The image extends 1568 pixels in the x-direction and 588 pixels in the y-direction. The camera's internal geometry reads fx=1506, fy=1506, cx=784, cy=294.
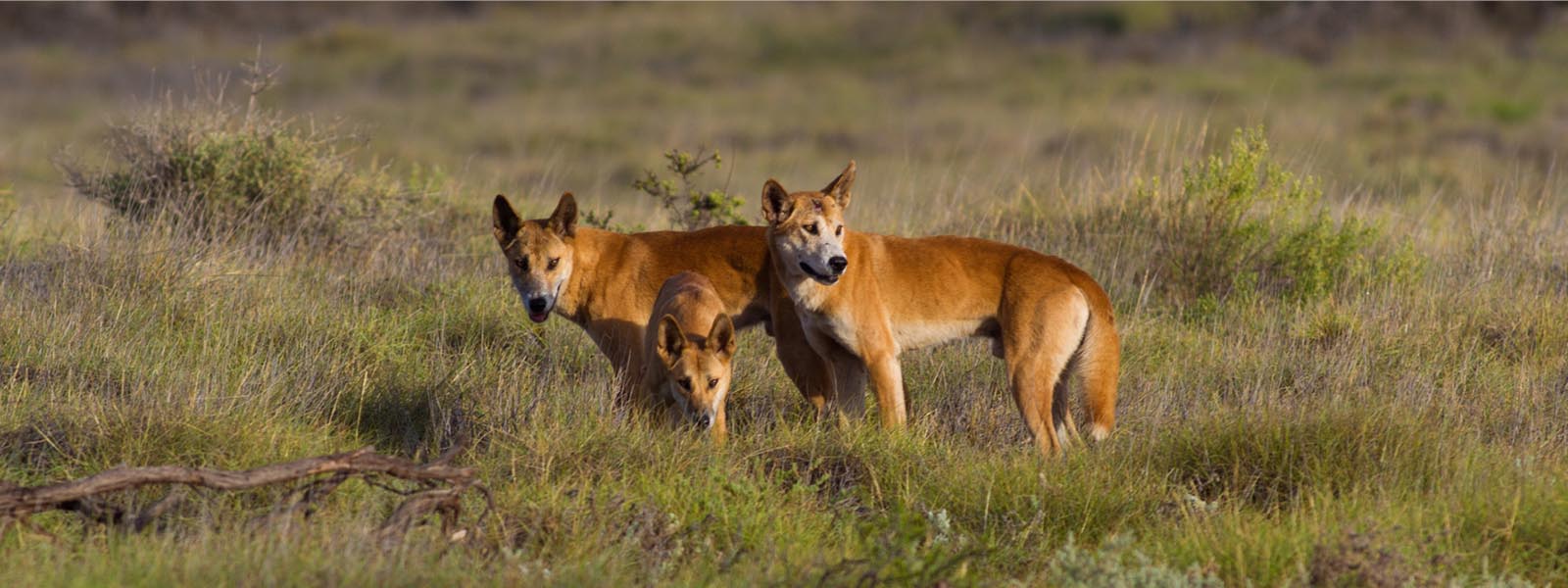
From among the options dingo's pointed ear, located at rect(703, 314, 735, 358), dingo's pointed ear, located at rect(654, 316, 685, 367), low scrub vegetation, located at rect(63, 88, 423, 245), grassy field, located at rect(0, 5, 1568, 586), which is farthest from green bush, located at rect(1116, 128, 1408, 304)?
low scrub vegetation, located at rect(63, 88, 423, 245)

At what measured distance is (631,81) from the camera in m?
33.8

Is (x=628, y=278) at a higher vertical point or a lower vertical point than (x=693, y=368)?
higher

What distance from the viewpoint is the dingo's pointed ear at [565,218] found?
755cm

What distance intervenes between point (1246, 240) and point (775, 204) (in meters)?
3.91

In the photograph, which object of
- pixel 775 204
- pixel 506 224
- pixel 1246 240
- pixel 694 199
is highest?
pixel 775 204

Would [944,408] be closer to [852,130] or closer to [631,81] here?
[852,130]

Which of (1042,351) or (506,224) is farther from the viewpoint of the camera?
(506,224)

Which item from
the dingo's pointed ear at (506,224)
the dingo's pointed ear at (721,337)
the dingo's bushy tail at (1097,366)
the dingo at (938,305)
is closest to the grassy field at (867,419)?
the dingo's bushy tail at (1097,366)

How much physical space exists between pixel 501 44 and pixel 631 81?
6607mm

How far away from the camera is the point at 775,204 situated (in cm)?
731

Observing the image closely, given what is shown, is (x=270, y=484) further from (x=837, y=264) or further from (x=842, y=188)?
(x=842, y=188)

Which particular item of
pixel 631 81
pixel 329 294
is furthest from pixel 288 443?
pixel 631 81

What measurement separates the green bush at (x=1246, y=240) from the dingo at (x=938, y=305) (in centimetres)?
260

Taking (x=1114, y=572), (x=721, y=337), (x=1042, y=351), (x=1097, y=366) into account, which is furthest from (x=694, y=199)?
(x=1114, y=572)
